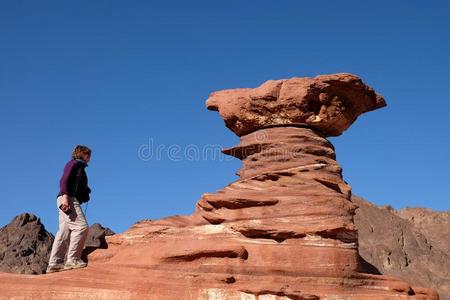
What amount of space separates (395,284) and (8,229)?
18679 mm

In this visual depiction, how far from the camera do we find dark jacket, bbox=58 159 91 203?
1213cm

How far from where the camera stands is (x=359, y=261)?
13031 mm

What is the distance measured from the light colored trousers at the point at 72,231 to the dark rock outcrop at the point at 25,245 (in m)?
12.2

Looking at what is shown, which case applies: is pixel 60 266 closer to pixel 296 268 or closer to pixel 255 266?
pixel 255 266

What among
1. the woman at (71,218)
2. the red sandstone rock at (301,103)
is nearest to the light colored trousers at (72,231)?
the woman at (71,218)

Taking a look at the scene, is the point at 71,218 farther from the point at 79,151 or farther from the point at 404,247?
the point at 404,247

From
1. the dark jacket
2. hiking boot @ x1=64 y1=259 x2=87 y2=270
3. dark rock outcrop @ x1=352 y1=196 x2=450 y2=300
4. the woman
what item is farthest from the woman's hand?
dark rock outcrop @ x1=352 y1=196 x2=450 y2=300

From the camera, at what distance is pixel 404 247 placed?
48.0 m

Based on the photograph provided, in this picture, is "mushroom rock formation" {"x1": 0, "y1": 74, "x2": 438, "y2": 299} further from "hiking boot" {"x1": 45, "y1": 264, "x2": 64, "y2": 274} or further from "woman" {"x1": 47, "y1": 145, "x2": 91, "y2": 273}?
"woman" {"x1": 47, "y1": 145, "x2": 91, "y2": 273}

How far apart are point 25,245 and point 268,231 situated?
51.3 ft

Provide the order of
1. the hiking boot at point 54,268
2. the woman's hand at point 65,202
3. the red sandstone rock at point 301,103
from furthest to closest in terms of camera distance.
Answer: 1. the red sandstone rock at point 301,103
2. the hiking boot at point 54,268
3. the woman's hand at point 65,202

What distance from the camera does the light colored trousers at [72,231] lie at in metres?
12.1

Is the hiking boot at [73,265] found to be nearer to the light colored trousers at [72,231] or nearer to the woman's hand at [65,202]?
the light colored trousers at [72,231]

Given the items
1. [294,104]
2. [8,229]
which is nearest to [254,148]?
[294,104]
